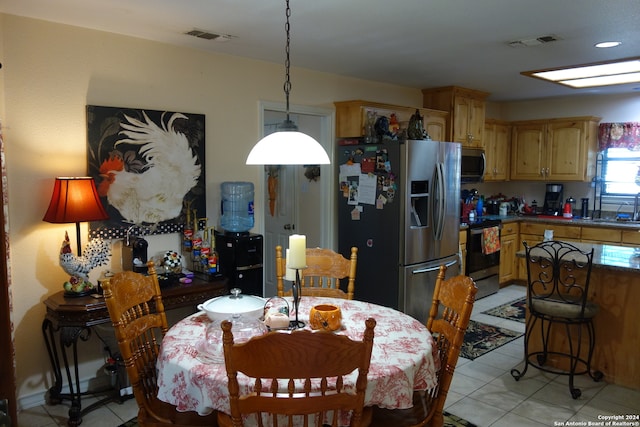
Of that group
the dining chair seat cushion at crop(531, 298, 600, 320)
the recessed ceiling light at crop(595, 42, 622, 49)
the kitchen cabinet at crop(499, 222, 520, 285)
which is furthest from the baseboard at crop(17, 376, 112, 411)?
the kitchen cabinet at crop(499, 222, 520, 285)

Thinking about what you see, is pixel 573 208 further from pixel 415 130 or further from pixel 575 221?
pixel 415 130

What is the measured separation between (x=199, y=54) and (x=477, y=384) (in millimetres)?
3090

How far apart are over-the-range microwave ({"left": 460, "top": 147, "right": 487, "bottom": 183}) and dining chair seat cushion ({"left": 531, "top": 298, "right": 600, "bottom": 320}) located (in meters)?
2.62

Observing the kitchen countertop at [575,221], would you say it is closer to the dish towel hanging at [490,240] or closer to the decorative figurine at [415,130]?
the dish towel hanging at [490,240]

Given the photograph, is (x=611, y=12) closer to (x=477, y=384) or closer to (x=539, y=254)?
(x=539, y=254)

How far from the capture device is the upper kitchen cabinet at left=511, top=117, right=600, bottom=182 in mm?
5859

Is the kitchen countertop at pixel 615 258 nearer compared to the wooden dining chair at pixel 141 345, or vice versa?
the wooden dining chair at pixel 141 345

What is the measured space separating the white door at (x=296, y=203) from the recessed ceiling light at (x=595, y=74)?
2051 mm

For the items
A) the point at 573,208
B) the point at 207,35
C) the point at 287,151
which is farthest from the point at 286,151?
the point at 573,208

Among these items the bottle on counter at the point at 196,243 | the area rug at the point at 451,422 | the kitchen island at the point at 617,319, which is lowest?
the area rug at the point at 451,422

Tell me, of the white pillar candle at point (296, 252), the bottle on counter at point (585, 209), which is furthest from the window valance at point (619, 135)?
the white pillar candle at point (296, 252)

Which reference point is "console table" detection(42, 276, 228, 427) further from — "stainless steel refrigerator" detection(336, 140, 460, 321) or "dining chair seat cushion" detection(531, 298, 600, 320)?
"dining chair seat cushion" detection(531, 298, 600, 320)

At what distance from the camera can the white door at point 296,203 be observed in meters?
4.65

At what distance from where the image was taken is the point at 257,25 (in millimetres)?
2984
